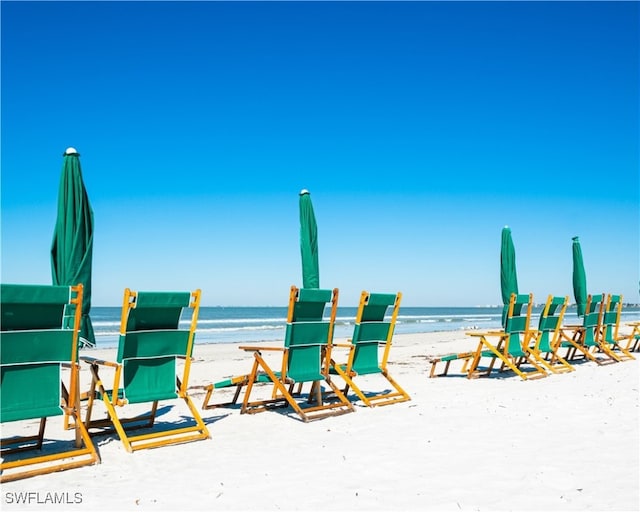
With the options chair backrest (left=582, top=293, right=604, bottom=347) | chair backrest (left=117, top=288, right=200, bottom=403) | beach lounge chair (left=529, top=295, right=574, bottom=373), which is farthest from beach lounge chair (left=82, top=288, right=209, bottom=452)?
chair backrest (left=582, top=293, right=604, bottom=347)

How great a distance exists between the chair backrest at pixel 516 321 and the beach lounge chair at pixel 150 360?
5.13 metres

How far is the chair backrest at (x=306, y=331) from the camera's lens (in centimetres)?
580

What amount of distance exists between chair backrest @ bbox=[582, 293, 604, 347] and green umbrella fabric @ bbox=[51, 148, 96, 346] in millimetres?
8474

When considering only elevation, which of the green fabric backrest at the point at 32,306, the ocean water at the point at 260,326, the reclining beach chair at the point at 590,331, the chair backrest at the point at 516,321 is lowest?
the ocean water at the point at 260,326

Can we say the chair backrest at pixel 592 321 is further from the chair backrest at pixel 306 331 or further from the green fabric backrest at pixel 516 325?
the chair backrest at pixel 306 331

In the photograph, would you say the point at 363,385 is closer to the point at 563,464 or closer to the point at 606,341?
the point at 563,464

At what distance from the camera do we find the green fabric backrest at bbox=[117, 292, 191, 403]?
4.76 m

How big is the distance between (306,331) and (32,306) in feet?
8.86

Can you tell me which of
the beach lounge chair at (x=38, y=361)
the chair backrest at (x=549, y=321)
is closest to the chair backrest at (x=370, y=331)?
the beach lounge chair at (x=38, y=361)

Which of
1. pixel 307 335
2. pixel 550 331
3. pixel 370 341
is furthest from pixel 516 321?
pixel 307 335

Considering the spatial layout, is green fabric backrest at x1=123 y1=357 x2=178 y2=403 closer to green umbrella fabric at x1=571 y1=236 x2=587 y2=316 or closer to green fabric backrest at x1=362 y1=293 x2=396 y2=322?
green fabric backrest at x1=362 y1=293 x2=396 y2=322

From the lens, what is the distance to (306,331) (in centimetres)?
598

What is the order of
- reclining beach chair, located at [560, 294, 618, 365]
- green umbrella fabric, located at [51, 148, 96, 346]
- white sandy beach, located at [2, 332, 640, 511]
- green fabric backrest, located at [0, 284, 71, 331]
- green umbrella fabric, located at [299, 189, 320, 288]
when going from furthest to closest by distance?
reclining beach chair, located at [560, 294, 618, 365] → green umbrella fabric, located at [299, 189, 320, 288] → green umbrella fabric, located at [51, 148, 96, 346] → green fabric backrest, located at [0, 284, 71, 331] → white sandy beach, located at [2, 332, 640, 511]

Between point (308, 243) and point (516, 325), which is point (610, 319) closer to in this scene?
point (516, 325)
